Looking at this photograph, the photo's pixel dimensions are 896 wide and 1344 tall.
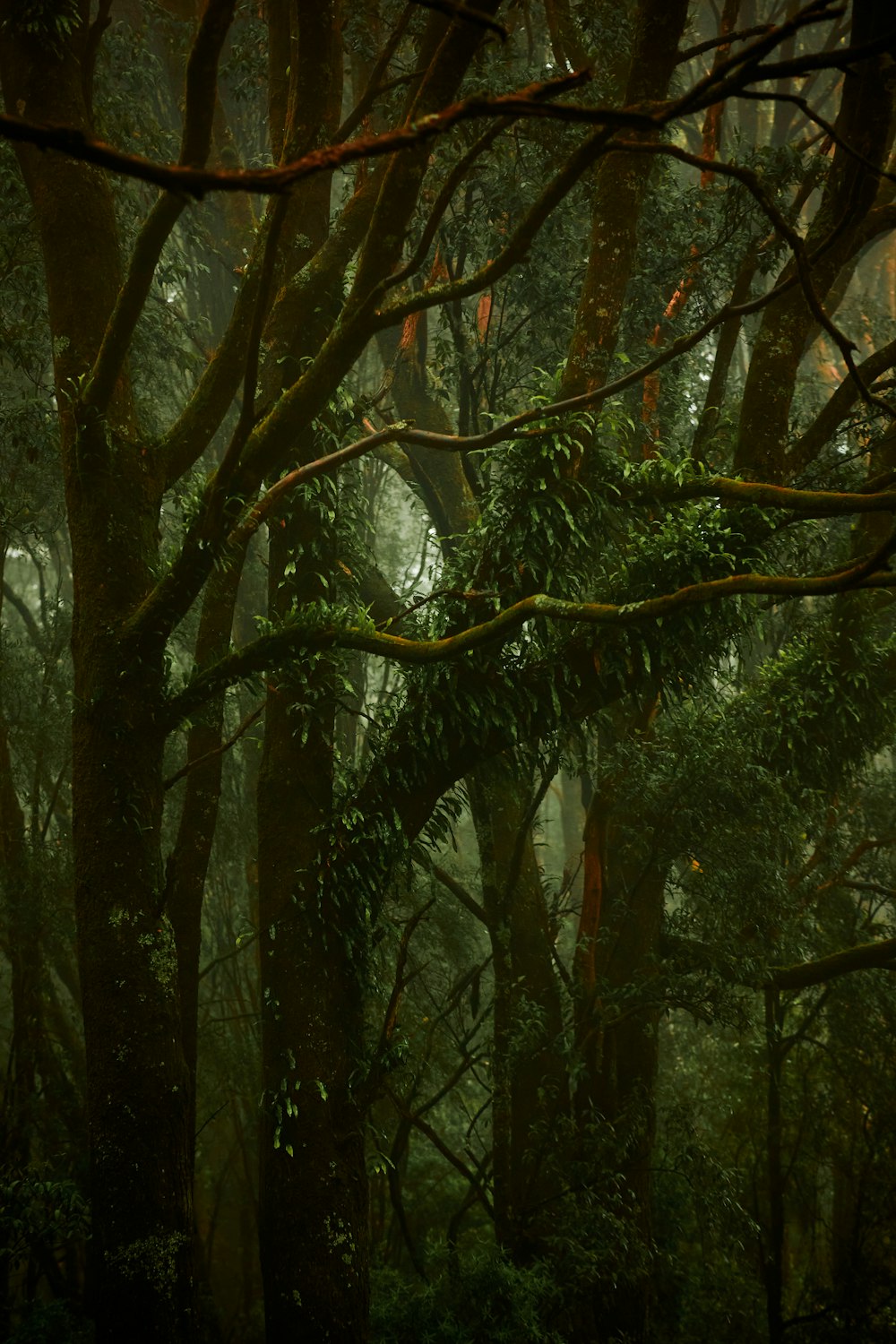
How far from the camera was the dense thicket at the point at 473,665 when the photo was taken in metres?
3.64

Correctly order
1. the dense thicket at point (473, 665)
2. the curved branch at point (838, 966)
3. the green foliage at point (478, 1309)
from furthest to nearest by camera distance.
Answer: the curved branch at point (838, 966) → the green foliage at point (478, 1309) → the dense thicket at point (473, 665)

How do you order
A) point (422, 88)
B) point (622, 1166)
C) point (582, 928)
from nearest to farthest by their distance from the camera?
point (422, 88)
point (622, 1166)
point (582, 928)

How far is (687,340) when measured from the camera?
11.9 ft

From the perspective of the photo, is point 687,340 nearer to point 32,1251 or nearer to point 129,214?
point 129,214

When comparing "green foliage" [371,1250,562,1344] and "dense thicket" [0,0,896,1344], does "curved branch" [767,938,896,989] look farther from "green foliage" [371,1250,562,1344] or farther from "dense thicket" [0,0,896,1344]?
"green foliage" [371,1250,562,1344]

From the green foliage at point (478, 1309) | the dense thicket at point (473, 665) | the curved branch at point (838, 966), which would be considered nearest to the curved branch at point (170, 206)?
the dense thicket at point (473, 665)

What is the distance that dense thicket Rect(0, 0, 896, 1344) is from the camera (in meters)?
3.64

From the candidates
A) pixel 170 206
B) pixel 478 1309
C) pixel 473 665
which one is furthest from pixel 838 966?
pixel 170 206

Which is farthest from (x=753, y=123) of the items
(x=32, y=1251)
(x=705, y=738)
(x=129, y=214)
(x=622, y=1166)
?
(x=32, y=1251)

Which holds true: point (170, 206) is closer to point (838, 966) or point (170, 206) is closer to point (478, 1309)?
point (478, 1309)

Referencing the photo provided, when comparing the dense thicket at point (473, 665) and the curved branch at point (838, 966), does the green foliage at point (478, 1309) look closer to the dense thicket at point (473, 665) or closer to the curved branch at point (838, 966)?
the dense thicket at point (473, 665)

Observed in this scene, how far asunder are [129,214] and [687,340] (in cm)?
650

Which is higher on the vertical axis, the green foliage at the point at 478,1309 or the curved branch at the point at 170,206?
the curved branch at the point at 170,206

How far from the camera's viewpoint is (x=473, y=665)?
4.66 m
